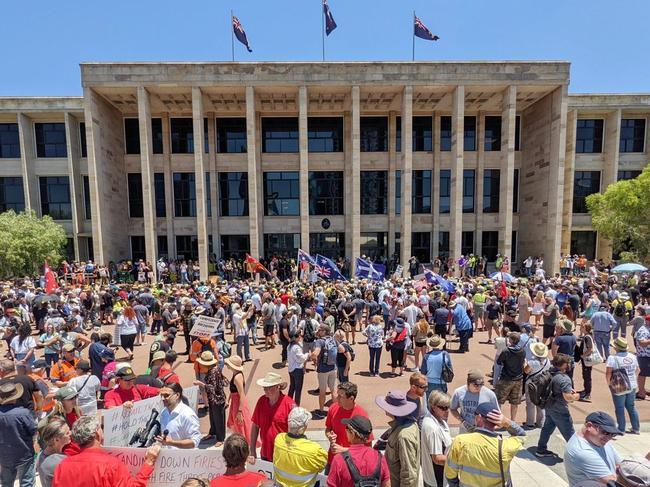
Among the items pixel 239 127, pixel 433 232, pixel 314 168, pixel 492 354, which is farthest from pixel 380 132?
pixel 492 354

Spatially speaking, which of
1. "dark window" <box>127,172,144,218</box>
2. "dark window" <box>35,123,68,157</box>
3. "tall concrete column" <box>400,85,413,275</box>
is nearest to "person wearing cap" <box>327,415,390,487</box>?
"tall concrete column" <box>400,85,413,275</box>

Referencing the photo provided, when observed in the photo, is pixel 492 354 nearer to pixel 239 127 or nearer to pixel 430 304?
pixel 430 304

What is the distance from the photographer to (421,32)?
A: 82.1 ft

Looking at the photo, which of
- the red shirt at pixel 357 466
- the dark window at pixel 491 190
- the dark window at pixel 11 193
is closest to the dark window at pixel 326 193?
the dark window at pixel 491 190

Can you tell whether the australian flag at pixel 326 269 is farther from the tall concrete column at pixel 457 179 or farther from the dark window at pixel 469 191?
the dark window at pixel 469 191

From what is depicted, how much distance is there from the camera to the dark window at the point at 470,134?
29.6 meters

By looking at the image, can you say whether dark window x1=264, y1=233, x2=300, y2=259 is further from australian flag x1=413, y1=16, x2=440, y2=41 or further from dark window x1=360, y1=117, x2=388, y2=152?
australian flag x1=413, y1=16, x2=440, y2=41

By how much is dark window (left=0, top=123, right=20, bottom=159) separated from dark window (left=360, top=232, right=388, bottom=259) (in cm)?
2865

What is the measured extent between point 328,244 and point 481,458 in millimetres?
26629

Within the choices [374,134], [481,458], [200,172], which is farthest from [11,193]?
[481,458]

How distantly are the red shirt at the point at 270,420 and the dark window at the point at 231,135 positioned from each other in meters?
27.4

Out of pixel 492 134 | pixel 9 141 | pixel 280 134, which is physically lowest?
pixel 9 141

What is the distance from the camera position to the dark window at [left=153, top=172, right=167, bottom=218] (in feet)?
95.9

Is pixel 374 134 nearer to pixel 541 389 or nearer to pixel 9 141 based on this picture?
pixel 541 389
